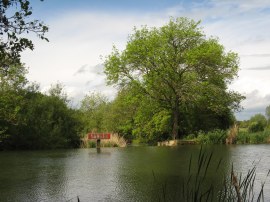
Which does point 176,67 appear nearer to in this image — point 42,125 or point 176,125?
point 176,125

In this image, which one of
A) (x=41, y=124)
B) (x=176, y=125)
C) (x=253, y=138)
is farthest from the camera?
(x=176, y=125)

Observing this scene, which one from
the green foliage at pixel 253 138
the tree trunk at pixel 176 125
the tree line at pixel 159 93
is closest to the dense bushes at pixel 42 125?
the tree line at pixel 159 93

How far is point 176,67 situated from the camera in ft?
103

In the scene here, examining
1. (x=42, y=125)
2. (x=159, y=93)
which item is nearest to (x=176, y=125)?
(x=159, y=93)

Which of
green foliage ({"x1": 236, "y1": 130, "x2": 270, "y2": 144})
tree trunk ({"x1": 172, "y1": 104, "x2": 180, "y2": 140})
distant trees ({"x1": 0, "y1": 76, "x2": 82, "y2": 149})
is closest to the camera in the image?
green foliage ({"x1": 236, "y1": 130, "x2": 270, "y2": 144})

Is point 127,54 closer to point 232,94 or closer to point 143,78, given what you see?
point 143,78

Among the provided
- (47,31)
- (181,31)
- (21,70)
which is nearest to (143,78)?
(181,31)

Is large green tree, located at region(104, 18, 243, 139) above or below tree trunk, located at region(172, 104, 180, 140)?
above

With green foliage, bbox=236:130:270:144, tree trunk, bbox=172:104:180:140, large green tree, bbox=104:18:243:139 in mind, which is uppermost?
large green tree, bbox=104:18:243:139

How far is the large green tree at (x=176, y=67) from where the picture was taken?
1218 inches

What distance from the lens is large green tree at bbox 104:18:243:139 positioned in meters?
30.9

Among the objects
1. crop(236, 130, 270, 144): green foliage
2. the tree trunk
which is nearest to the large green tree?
the tree trunk

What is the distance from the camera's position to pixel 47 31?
5.74 metres

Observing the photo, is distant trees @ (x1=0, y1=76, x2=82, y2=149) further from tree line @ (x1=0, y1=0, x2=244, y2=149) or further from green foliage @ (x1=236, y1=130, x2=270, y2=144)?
green foliage @ (x1=236, y1=130, x2=270, y2=144)
